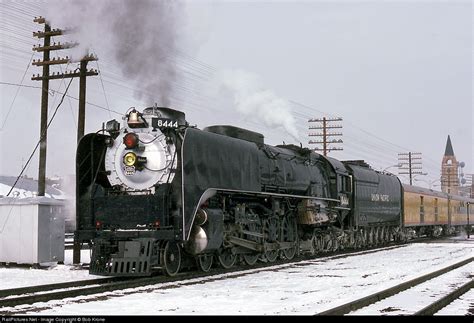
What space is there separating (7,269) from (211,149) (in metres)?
6.03

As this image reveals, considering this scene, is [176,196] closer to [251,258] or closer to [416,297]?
[251,258]

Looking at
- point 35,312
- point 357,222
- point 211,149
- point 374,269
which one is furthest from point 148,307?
point 357,222

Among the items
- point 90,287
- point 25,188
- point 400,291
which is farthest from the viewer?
point 25,188

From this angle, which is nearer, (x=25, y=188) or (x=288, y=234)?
(x=288, y=234)

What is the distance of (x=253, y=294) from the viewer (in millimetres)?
8617

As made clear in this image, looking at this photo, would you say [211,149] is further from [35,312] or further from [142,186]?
[35,312]

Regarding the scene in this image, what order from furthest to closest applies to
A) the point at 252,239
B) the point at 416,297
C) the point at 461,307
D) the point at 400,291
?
the point at 252,239
the point at 400,291
the point at 416,297
the point at 461,307

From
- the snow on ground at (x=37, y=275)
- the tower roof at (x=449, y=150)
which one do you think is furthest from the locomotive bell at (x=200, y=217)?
the tower roof at (x=449, y=150)

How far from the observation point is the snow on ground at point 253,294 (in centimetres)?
718

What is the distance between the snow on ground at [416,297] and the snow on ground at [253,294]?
349 mm

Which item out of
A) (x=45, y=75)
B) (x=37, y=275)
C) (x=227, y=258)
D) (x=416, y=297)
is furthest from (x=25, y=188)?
(x=416, y=297)

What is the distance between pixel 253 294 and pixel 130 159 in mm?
4123

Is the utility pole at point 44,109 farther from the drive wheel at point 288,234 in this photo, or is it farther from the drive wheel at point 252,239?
the drive wheel at point 288,234

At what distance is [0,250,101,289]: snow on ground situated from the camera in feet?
35.2
